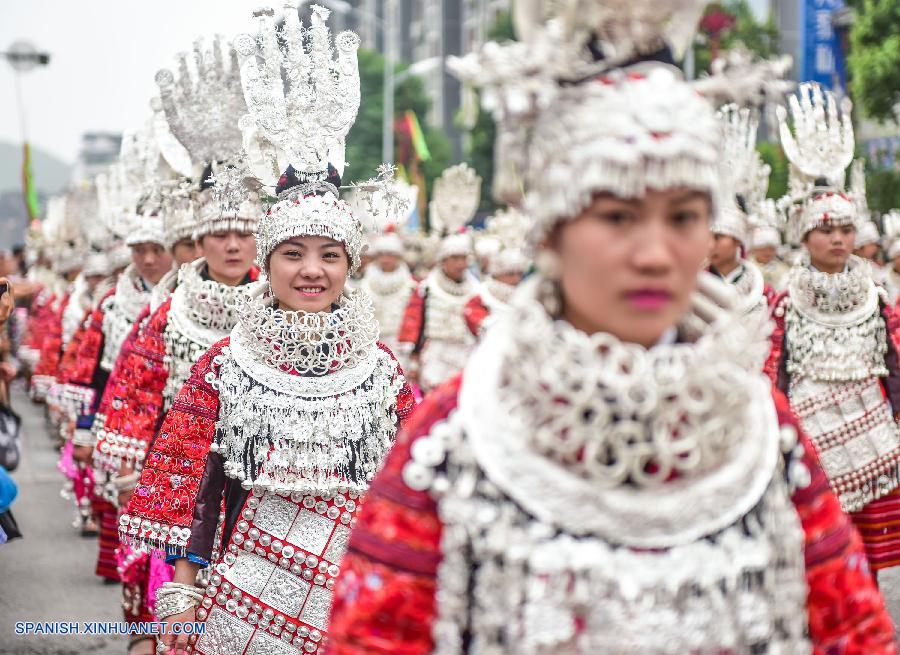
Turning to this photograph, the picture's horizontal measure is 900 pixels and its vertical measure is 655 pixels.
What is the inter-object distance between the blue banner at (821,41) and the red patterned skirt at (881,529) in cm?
1974

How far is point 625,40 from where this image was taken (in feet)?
7.75

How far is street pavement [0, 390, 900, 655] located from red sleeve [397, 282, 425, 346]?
354 cm

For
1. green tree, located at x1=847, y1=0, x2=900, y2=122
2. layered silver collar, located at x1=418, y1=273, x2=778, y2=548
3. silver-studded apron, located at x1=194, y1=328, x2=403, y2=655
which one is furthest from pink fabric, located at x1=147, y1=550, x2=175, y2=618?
green tree, located at x1=847, y1=0, x2=900, y2=122

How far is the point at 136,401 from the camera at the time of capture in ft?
18.8

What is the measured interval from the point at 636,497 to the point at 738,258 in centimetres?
557

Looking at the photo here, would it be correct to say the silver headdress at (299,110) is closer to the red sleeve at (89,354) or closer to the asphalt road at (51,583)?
the asphalt road at (51,583)

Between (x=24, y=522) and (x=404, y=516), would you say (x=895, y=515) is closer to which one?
(x=404, y=516)

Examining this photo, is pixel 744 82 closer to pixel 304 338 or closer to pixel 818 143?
pixel 304 338

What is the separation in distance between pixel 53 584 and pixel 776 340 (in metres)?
4.80

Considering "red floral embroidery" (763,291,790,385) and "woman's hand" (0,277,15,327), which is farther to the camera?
"red floral embroidery" (763,291,790,385)

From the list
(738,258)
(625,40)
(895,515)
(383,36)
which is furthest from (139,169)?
(383,36)

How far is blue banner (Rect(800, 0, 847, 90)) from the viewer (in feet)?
84.8

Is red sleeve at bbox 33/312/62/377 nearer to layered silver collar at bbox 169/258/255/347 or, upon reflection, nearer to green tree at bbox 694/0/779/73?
layered silver collar at bbox 169/258/255/347

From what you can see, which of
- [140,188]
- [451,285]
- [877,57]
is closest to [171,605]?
[140,188]
